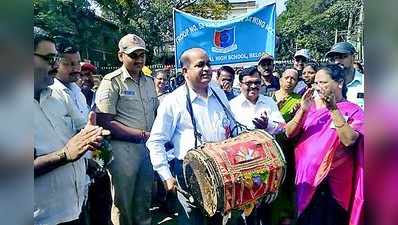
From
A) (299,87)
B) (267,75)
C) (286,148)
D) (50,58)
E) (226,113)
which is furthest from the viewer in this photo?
(267,75)

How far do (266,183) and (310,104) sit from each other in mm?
527

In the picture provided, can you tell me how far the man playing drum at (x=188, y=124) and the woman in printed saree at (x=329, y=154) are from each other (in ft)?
1.40

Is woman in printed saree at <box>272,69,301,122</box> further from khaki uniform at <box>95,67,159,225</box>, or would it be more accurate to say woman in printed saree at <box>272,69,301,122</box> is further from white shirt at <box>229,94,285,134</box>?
khaki uniform at <box>95,67,159,225</box>

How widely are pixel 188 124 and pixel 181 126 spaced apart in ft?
0.13

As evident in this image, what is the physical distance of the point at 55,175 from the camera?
2010 millimetres

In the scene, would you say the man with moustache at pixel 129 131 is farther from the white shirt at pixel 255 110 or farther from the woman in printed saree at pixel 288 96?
the woman in printed saree at pixel 288 96

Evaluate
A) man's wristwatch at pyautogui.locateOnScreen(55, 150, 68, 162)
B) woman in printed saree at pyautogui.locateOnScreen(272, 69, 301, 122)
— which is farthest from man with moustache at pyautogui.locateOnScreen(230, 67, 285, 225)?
man's wristwatch at pyautogui.locateOnScreen(55, 150, 68, 162)

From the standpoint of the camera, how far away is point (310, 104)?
260 cm

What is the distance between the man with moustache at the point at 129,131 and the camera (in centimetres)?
276

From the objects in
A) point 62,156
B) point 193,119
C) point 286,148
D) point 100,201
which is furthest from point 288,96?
point 62,156

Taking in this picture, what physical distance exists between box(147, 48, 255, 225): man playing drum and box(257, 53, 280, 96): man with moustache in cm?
42

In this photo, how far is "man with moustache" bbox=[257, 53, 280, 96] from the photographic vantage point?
2.84m

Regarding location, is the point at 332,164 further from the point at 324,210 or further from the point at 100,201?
the point at 100,201
